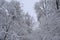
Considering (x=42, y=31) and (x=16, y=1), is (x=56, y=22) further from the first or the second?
(x=16, y=1)

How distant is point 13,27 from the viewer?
68.6 ft

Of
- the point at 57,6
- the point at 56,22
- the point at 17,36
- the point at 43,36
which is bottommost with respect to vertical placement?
the point at 17,36

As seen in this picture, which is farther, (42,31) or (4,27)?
(4,27)

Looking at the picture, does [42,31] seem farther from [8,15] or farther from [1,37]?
[8,15]

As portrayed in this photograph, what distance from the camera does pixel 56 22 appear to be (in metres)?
11.9

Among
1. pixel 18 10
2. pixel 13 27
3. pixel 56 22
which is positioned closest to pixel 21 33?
pixel 13 27

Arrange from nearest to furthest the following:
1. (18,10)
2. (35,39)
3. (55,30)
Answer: (55,30) < (35,39) < (18,10)

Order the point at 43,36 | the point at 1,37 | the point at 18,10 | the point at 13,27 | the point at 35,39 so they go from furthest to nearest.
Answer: the point at 18,10 < the point at 13,27 < the point at 1,37 < the point at 35,39 < the point at 43,36

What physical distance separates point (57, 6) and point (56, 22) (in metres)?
2.08

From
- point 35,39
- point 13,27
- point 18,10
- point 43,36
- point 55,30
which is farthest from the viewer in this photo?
point 18,10

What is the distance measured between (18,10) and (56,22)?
15789 mm

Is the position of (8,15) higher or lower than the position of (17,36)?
higher

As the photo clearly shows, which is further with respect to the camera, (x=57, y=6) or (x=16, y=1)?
(x=16, y=1)

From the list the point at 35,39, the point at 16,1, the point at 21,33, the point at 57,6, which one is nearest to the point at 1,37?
the point at 21,33
